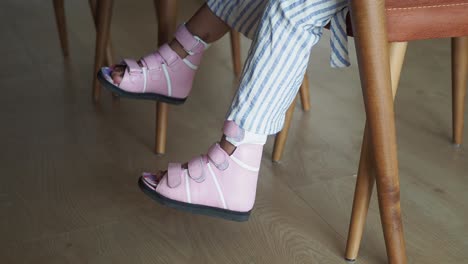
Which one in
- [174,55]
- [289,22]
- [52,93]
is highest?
[289,22]

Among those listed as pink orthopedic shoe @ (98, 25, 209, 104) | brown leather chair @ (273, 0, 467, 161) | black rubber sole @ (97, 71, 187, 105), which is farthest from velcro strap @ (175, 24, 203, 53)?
brown leather chair @ (273, 0, 467, 161)

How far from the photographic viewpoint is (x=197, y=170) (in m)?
1.22

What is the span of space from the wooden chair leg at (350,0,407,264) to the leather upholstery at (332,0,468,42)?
48 mm

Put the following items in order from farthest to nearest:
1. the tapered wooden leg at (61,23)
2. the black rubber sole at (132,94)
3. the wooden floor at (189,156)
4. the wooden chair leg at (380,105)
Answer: the tapered wooden leg at (61,23), the black rubber sole at (132,94), the wooden floor at (189,156), the wooden chair leg at (380,105)

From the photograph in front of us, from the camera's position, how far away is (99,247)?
1.28m

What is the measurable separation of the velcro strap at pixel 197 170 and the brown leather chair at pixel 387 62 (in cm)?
26

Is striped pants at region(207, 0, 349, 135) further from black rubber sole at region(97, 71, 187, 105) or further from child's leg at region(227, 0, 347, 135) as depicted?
black rubber sole at region(97, 71, 187, 105)

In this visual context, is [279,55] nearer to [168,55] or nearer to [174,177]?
[174,177]

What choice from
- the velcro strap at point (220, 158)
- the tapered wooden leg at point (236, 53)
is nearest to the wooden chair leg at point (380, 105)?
the velcro strap at point (220, 158)

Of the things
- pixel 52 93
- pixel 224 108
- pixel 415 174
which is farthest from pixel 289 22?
pixel 52 93

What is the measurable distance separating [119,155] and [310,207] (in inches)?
18.2

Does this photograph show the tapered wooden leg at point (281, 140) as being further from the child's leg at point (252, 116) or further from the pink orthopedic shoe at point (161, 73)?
the child's leg at point (252, 116)

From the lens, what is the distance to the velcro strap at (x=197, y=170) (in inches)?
47.8

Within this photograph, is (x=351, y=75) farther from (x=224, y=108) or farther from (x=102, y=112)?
(x=102, y=112)
